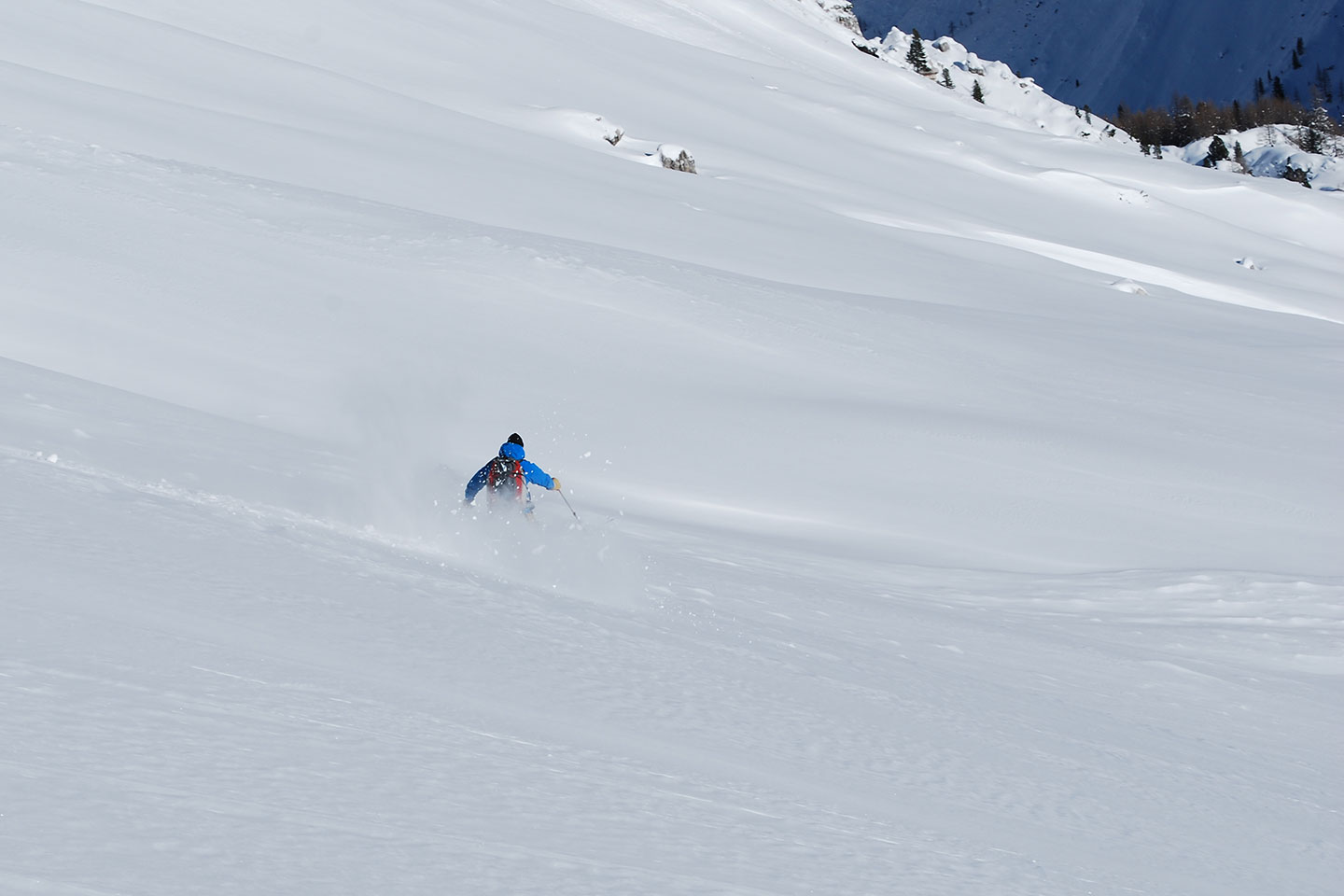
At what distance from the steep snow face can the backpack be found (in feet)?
492

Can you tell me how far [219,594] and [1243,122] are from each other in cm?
11894

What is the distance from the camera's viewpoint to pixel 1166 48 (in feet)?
553

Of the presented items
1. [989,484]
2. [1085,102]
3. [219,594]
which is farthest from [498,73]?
[1085,102]

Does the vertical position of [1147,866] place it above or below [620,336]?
below

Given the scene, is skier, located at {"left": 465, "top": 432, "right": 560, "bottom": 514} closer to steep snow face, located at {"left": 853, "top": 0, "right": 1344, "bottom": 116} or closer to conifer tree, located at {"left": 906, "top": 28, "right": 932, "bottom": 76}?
conifer tree, located at {"left": 906, "top": 28, "right": 932, "bottom": 76}

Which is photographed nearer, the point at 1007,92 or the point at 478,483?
the point at 478,483

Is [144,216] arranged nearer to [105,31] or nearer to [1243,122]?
[105,31]

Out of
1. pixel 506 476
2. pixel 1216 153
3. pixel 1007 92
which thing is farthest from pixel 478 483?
pixel 1007 92

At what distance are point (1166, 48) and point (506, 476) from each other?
180m

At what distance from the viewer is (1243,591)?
30.0 feet

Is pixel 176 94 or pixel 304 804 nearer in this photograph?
Answer: pixel 304 804

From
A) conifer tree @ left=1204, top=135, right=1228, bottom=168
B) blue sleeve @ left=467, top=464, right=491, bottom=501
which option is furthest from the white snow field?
conifer tree @ left=1204, top=135, right=1228, bottom=168

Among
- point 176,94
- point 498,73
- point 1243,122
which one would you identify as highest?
point 1243,122

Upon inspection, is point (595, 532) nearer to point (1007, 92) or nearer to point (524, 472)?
point (524, 472)
